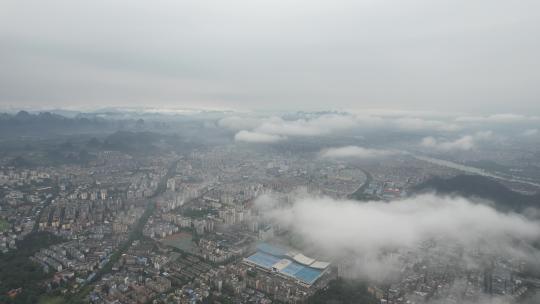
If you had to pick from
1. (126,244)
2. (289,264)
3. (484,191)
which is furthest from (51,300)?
(484,191)

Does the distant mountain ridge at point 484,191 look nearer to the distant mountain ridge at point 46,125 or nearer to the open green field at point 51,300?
the open green field at point 51,300

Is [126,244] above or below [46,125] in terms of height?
below

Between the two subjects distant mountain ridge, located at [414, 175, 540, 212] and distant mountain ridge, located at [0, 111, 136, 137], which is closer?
distant mountain ridge, located at [414, 175, 540, 212]

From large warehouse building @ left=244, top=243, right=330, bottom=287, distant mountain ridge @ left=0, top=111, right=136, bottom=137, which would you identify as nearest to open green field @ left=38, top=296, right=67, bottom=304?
large warehouse building @ left=244, top=243, right=330, bottom=287

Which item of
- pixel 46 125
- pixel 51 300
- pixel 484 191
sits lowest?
pixel 51 300

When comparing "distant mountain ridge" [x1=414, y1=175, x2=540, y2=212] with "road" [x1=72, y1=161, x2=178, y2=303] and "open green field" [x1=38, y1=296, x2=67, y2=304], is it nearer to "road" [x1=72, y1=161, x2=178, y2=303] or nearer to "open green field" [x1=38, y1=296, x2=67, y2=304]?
"road" [x1=72, y1=161, x2=178, y2=303]

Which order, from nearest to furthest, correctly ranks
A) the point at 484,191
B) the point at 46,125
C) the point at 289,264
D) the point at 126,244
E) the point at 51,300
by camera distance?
the point at 51,300
the point at 289,264
the point at 126,244
the point at 484,191
the point at 46,125

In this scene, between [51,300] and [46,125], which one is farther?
[46,125]

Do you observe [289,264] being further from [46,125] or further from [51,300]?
[46,125]

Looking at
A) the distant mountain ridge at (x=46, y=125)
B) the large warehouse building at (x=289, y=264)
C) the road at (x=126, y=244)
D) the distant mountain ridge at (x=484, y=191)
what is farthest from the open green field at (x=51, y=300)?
the distant mountain ridge at (x=46, y=125)

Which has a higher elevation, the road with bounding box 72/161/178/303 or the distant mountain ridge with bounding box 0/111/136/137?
the distant mountain ridge with bounding box 0/111/136/137
